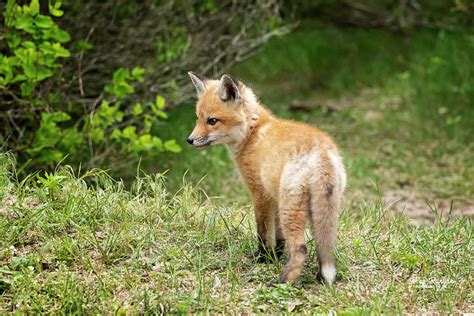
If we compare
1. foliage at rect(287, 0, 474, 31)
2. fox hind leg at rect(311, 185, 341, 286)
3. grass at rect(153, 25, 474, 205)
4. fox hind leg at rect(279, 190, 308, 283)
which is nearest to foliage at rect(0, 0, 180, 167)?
grass at rect(153, 25, 474, 205)

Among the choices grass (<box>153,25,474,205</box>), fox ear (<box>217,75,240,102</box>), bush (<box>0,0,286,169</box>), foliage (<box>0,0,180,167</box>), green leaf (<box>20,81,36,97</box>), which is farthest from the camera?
grass (<box>153,25,474,205</box>)

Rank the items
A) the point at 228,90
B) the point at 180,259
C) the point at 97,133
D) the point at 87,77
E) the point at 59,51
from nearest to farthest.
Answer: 1. the point at 180,259
2. the point at 228,90
3. the point at 59,51
4. the point at 97,133
5. the point at 87,77

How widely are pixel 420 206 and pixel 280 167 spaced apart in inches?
146

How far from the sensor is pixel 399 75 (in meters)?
11.2

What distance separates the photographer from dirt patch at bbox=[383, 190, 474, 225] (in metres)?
7.51

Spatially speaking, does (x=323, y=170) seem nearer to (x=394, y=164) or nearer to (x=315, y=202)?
(x=315, y=202)

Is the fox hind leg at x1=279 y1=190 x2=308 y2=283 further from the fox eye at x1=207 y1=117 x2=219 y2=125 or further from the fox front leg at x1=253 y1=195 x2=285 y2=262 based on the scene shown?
the fox eye at x1=207 y1=117 x2=219 y2=125

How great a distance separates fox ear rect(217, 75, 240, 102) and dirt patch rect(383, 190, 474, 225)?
279 cm

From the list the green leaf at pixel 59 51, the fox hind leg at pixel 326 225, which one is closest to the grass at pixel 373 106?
the green leaf at pixel 59 51

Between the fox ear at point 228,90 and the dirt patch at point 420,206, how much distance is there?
279 centimetres

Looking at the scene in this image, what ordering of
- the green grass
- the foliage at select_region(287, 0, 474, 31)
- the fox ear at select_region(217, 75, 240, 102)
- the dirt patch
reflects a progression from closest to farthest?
the green grass < the fox ear at select_region(217, 75, 240, 102) < the dirt patch < the foliage at select_region(287, 0, 474, 31)

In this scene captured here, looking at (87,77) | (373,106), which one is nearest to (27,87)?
(87,77)

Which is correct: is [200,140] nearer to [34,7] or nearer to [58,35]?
[34,7]

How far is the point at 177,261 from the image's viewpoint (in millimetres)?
4711
